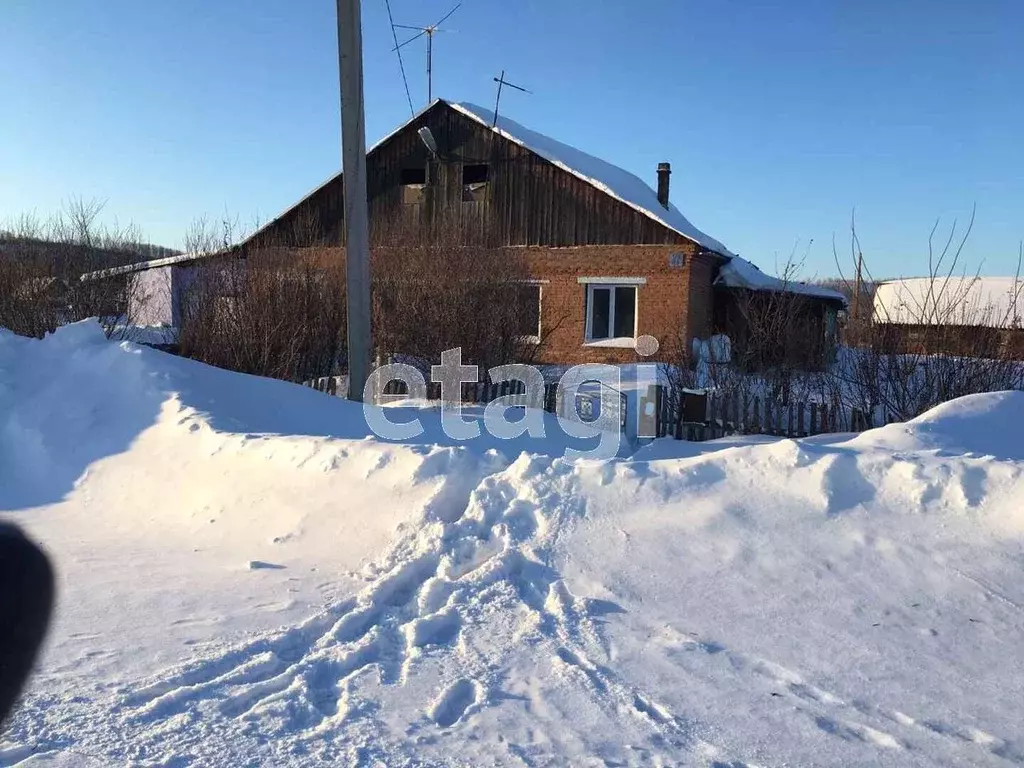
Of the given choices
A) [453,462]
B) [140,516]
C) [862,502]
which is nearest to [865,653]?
[862,502]

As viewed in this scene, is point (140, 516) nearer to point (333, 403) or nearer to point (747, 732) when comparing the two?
point (333, 403)

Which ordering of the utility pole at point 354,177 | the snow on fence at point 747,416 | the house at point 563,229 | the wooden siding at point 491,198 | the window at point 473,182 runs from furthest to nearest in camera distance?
the window at point 473,182 → the wooden siding at point 491,198 → the house at point 563,229 → the snow on fence at point 747,416 → the utility pole at point 354,177

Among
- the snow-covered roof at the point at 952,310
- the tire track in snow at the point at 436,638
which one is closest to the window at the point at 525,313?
the snow-covered roof at the point at 952,310

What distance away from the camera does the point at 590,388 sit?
1059 cm

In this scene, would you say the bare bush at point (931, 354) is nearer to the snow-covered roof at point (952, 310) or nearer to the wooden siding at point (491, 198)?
the snow-covered roof at point (952, 310)

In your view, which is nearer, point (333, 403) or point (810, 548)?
point (810, 548)

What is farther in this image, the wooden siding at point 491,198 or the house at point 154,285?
the wooden siding at point 491,198

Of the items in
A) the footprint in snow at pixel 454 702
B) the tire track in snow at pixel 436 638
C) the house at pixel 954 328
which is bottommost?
the footprint in snow at pixel 454 702

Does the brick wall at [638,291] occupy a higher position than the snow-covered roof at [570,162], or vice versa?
the snow-covered roof at [570,162]

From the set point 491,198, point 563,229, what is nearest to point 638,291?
point 563,229

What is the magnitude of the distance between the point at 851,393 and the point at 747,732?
682 cm

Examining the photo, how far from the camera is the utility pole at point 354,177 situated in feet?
23.2

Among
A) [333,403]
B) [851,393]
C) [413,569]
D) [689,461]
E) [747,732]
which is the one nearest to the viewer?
[747,732]

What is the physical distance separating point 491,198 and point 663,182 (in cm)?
604
